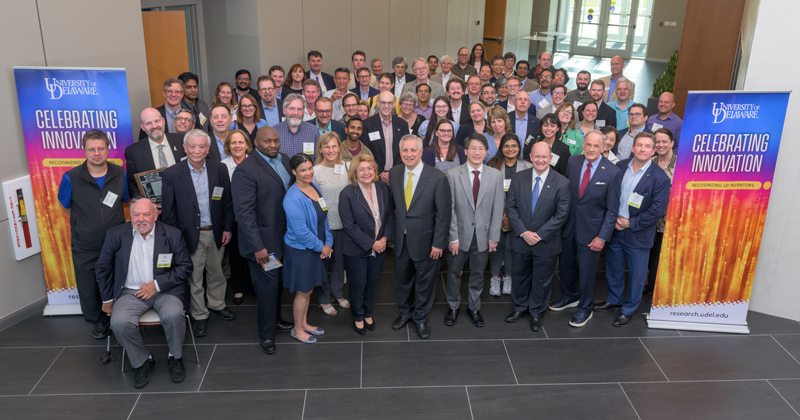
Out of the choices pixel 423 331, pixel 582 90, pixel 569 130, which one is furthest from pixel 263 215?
pixel 582 90

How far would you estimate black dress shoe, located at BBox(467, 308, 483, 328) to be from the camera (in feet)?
16.8

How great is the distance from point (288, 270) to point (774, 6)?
4.57 m

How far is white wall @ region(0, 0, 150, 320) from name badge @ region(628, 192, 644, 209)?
4941mm

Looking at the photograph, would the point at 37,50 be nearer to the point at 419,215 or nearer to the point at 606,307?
the point at 419,215

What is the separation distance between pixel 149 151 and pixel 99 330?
1570 millimetres

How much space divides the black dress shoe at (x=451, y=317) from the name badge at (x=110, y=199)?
9.74ft

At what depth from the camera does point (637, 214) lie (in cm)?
494

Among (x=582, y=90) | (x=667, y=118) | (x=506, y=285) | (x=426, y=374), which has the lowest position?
(x=426, y=374)

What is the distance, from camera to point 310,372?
4.42 metres

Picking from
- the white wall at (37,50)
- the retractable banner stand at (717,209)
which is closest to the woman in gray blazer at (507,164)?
the retractable banner stand at (717,209)

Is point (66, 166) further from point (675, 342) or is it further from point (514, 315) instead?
point (675, 342)

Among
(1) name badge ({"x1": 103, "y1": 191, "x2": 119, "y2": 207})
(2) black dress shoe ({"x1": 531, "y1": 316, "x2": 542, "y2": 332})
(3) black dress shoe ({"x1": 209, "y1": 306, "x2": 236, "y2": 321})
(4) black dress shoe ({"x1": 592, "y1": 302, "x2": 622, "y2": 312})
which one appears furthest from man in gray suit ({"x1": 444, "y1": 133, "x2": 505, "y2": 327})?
(1) name badge ({"x1": 103, "y1": 191, "x2": 119, "y2": 207})

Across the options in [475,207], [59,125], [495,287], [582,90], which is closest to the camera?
[475,207]

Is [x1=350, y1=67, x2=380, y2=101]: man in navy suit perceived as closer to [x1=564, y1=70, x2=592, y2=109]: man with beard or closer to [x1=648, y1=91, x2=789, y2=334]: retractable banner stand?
[x1=564, y1=70, x2=592, y2=109]: man with beard
